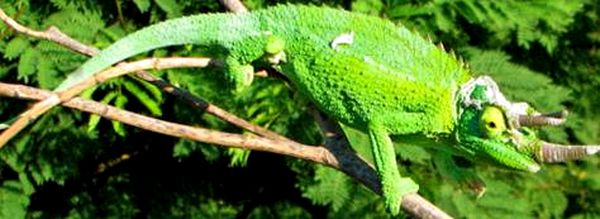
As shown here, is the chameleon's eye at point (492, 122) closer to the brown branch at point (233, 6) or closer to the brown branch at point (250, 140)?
the brown branch at point (250, 140)

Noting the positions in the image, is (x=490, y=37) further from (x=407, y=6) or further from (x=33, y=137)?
(x=33, y=137)

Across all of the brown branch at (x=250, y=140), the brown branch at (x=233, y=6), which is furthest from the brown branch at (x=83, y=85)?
the brown branch at (x=233, y=6)

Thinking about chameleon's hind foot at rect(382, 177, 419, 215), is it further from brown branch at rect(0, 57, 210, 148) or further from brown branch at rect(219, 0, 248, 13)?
brown branch at rect(219, 0, 248, 13)

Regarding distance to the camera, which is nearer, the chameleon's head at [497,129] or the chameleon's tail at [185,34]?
the chameleon's head at [497,129]

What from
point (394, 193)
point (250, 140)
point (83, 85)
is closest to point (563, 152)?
point (394, 193)

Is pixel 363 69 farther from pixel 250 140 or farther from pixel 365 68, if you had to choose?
pixel 250 140

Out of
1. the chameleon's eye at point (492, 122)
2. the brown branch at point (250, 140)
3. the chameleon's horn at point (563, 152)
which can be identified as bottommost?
the brown branch at point (250, 140)

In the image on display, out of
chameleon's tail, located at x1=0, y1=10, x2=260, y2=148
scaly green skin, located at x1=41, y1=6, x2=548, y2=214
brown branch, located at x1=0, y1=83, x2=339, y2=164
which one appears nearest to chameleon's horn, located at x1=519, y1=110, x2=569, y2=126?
scaly green skin, located at x1=41, y1=6, x2=548, y2=214

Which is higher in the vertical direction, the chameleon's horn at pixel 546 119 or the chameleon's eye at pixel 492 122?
the chameleon's horn at pixel 546 119

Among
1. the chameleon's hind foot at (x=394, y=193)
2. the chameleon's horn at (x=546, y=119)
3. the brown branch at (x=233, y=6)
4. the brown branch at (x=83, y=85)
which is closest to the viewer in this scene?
the brown branch at (x=83, y=85)
